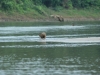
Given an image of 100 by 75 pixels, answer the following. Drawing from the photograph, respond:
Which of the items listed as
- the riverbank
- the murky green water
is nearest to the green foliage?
the riverbank

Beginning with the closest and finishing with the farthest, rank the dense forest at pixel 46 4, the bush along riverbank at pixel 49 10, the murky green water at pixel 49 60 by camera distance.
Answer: the murky green water at pixel 49 60 < the bush along riverbank at pixel 49 10 < the dense forest at pixel 46 4

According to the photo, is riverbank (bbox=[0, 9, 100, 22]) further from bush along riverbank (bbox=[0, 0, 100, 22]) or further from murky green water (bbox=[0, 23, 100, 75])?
murky green water (bbox=[0, 23, 100, 75])

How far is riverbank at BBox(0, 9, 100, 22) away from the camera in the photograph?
10059 cm

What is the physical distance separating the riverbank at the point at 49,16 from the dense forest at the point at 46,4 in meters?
1.54

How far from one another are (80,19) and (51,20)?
9545 millimetres

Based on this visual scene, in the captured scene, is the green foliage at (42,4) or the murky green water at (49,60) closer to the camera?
the murky green water at (49,60)

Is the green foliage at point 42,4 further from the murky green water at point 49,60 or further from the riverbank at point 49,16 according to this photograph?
the murky green water at point 49,60

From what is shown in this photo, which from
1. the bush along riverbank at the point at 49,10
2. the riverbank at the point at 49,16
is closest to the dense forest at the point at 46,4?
the bush along riverbank at the point at 49,10

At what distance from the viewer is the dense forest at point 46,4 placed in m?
103

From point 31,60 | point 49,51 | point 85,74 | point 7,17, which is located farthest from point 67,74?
point 7,17

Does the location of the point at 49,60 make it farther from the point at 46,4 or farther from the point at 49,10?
the point at 46,4

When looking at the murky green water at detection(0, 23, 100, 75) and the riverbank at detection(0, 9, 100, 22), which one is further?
the riverbank at detection(0, 9, 100, 22)

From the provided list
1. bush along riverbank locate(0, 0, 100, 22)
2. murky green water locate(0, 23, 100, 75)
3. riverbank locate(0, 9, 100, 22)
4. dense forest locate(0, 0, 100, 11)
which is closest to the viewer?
murky green water locate(0, 23, 100, 75)

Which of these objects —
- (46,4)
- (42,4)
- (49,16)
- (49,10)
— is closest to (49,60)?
(49,16)
